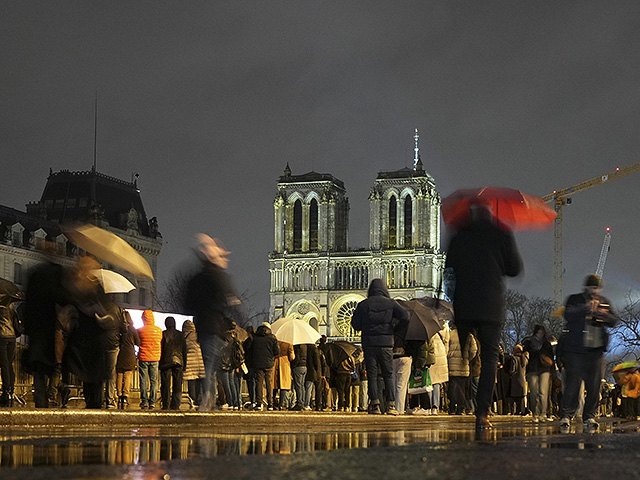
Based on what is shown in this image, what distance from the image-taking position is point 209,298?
38.2 ft

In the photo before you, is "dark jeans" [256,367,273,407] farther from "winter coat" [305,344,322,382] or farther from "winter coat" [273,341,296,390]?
"winter coat" [305,344,322,382]

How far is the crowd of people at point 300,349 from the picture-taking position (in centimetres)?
941

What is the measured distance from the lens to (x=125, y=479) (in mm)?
4242

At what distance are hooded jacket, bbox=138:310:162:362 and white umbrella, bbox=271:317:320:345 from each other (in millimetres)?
4492

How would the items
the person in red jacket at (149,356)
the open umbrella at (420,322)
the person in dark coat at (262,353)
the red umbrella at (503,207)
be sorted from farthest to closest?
the person in dark coat at (262,353) < the person in red jacket at (149,356) < the open umbrella at (420,322) < the red umbrella at (503,207)

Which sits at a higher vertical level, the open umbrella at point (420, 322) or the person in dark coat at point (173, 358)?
the open umbrella at point (420, 322)

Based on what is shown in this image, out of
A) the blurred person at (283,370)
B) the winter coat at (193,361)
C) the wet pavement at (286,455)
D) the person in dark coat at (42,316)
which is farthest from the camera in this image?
the blurred person at (283,370)

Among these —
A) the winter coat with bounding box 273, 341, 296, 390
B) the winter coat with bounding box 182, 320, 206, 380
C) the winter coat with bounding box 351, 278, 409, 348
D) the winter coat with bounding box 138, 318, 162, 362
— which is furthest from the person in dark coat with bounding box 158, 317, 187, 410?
the winter coat with bounding box 351, 278, 409, 348

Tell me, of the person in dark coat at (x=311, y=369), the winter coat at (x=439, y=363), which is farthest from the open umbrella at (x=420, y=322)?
the person in dark coat at (x=311, y=369)

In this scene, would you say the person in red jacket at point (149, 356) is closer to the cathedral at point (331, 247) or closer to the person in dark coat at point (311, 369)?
the person in dark coat at point (311, 369)

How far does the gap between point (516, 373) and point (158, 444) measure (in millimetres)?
15661

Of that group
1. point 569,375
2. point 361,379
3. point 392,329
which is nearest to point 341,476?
point 569,375

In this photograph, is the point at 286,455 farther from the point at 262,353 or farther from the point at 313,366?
the point at 313,366

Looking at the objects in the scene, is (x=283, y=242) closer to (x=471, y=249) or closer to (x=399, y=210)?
(x=399, y=210)
